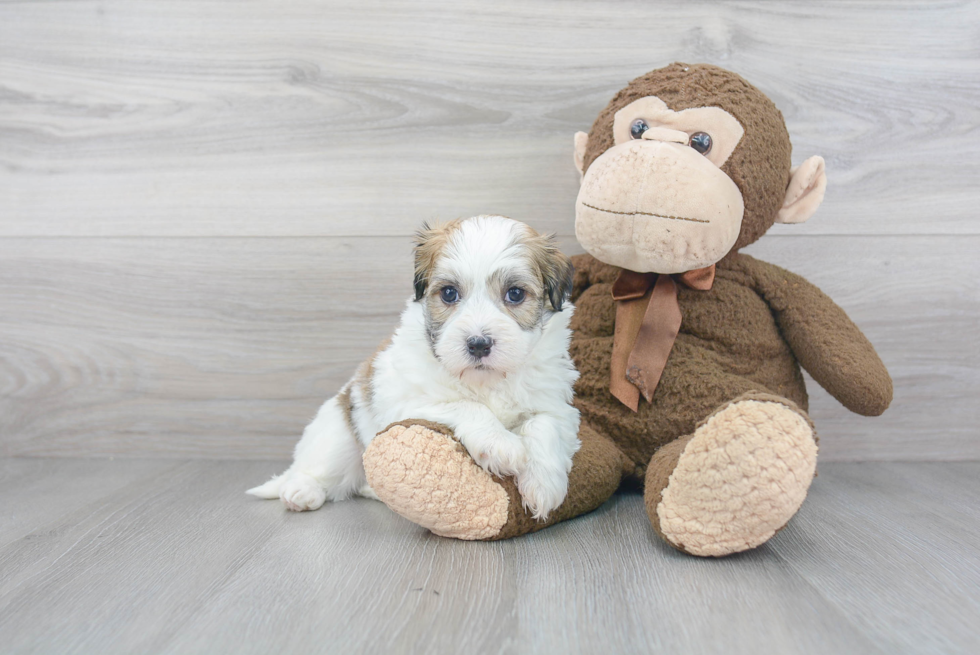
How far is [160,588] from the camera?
1.15m

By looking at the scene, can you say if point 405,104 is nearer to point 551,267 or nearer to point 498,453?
point 551,267

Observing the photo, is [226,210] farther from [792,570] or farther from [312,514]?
[792,570]

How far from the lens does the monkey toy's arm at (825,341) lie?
4.98 feet

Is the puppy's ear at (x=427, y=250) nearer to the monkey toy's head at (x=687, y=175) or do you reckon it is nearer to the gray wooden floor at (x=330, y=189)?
the monkey toy's head at (x=687, y=175)

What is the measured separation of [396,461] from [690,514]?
1.72 feet

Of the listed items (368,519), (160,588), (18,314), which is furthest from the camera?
(18,314)

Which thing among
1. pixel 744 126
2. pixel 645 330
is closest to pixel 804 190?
pixel 744 126

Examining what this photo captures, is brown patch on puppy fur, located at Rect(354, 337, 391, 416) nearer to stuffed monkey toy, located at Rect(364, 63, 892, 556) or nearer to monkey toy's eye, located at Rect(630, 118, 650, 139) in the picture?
stuffed monkey toy, located at Rect(364, 63, 892, 556)

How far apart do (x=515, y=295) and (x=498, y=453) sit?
0.31 meters

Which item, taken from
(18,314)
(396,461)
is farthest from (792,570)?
(18,314)

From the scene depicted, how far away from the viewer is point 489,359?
4.13 feet

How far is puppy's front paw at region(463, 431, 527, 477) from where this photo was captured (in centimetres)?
128

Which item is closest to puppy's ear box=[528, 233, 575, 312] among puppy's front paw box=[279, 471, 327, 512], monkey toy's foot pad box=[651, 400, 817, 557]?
monkey toy's foot pad box=[651, 400, 817, 557]

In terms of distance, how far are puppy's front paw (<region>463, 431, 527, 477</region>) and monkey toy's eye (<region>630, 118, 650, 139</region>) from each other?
702 millimetres
